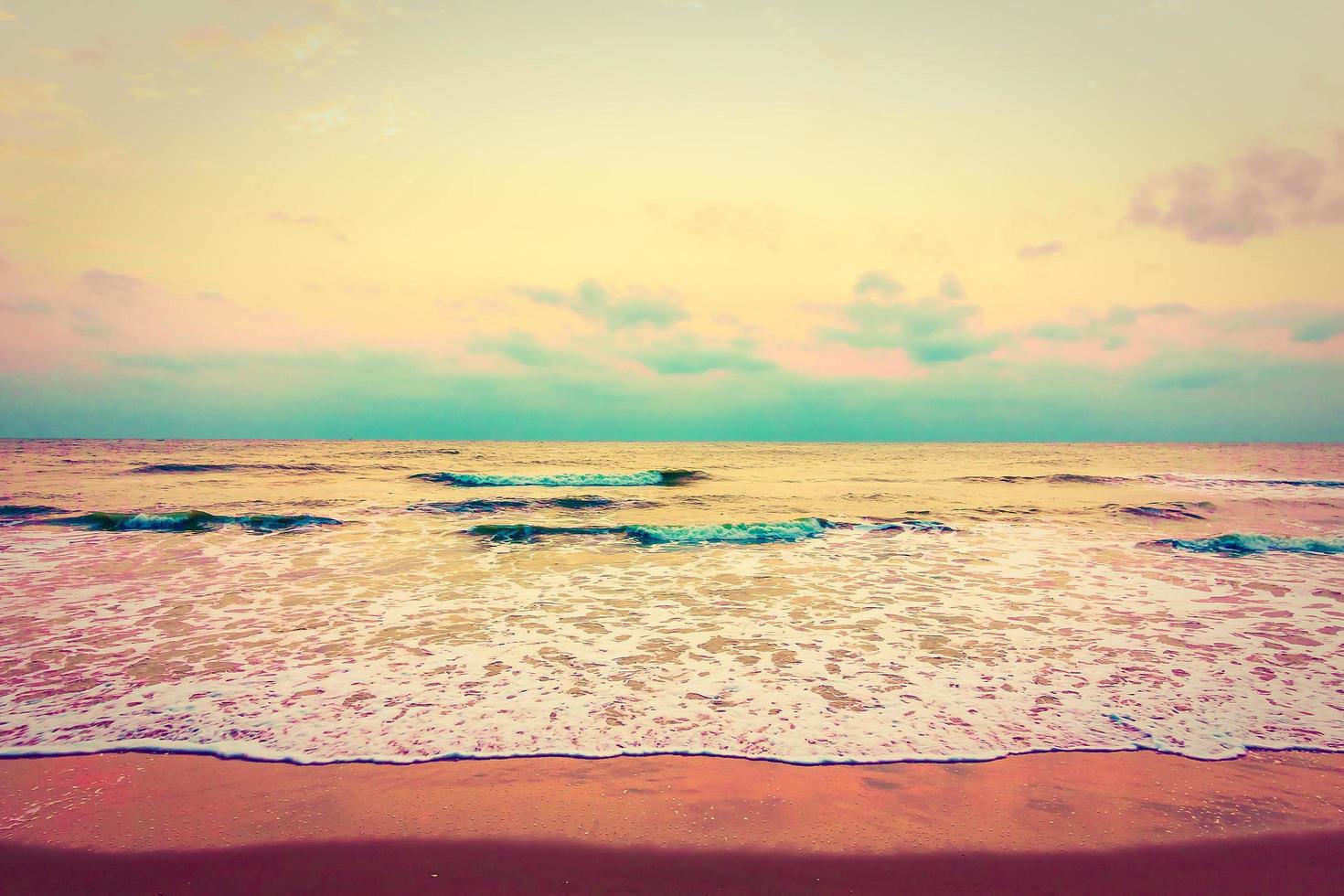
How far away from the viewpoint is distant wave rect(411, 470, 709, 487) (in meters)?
32.9

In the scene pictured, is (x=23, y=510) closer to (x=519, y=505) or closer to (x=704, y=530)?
(x=519, y=505)

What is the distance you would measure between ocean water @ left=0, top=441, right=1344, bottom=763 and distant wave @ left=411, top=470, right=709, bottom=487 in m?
14.2

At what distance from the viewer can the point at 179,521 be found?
17562 mm

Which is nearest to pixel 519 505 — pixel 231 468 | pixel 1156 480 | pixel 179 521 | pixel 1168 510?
pixel 179 521

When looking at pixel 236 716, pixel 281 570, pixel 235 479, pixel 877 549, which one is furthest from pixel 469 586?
pixel 235 479

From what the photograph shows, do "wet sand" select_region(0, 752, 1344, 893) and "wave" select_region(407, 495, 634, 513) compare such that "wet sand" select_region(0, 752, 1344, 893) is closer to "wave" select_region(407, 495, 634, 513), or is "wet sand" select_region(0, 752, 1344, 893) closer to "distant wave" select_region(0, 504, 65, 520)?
"wave" select_region(407, 495, 634, 513)

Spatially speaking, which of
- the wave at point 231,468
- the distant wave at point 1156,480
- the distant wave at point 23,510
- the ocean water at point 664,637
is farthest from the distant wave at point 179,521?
the distant wave at point 1156,480

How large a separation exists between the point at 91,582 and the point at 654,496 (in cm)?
1860

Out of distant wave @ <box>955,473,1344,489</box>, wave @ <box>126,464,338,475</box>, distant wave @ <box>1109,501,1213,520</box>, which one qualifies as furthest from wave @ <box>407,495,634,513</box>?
distant wave @ <box>955,473,1344,489</box>

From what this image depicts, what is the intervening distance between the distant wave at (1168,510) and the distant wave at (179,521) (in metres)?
24.8

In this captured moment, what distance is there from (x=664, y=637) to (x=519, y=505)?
54.7 feet

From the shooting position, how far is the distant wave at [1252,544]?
47.8 ft

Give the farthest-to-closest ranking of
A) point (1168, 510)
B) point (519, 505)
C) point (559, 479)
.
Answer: point (559, 479)
point (519, 505)
point (1168, 510)

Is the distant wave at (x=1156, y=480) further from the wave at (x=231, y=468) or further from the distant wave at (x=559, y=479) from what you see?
the wave at (x=231, y=468)
